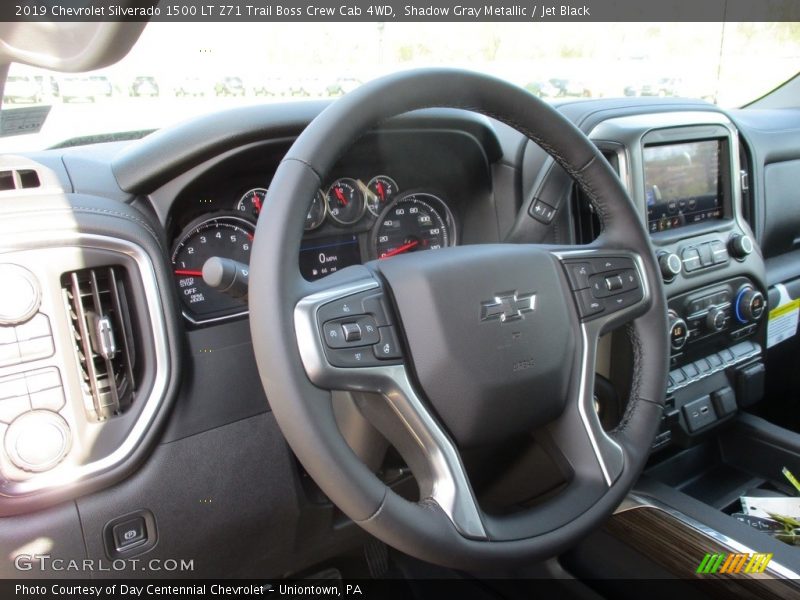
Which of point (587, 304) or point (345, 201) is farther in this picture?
point (345, 201)

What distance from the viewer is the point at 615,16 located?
175cm

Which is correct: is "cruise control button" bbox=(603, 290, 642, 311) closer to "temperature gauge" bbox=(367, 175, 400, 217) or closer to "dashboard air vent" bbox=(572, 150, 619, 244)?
"dashboard air vent" bbox=(572, 150, 619, 244)

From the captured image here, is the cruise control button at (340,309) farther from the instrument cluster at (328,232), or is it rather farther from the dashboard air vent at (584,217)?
the dashboard air vent at (584,217)

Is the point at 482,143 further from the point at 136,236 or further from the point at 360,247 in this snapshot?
the point at 136,236

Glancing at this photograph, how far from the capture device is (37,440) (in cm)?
117

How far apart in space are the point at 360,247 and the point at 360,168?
21cm

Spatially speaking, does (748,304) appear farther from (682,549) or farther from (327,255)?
(327,255)

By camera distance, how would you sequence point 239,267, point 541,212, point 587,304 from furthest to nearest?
point 541,212, point 587,304, point 239,267

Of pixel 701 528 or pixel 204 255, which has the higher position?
pixel 204 255

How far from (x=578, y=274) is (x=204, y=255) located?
32.0 inches

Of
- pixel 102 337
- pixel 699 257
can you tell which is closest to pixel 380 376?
pixel 102 337

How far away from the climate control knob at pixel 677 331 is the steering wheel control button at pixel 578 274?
24.7 inches

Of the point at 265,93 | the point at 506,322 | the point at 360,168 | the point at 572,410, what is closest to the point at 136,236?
the point at 265,93

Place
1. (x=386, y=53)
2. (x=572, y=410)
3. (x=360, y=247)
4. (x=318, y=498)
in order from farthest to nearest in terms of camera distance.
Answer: (x=360, y=247) < (x=318, y=498) < (x=386, y=53) < (x=572, y=410)
